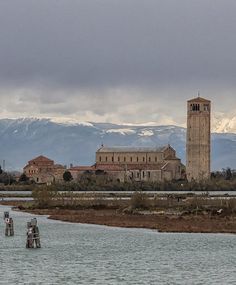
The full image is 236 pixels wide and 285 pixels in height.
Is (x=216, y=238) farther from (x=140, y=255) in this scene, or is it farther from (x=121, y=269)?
(x=121, y=269)

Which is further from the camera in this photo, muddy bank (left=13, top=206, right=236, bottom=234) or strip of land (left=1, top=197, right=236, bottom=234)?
strip of land (left=1, top=197, right=236, bottom=234)

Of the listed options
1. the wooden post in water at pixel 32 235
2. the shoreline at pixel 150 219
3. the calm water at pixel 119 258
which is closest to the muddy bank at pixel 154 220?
the shoreline at pixel 150 219

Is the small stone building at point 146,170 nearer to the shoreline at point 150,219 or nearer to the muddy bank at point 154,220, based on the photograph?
the shoreline at point 150,219

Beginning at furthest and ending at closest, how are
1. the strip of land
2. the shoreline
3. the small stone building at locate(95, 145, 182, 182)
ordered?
the small stone building at locate(95, 145, 182, 182) → the strip of land → the shoreline

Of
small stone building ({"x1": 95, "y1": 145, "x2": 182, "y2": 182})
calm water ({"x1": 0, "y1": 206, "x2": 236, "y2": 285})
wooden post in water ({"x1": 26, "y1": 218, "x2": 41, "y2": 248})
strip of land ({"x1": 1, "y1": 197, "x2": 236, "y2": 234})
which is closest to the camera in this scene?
calm water ({"x1": 0, "y1": 206, "x2": 236, "y2": 285})

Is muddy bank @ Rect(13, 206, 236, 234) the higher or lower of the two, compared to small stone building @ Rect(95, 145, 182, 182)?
lower

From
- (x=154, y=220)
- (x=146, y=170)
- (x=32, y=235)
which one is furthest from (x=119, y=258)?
(x=146, y=170)

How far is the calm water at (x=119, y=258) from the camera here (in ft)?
119

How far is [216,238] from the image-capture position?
53938mm

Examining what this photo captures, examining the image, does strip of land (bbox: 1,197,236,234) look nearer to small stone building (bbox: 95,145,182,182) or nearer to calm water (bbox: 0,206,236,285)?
calm water (bbox: 0,206,236,285)

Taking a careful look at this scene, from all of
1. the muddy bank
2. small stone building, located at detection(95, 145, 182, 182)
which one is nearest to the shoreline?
the muddy bank

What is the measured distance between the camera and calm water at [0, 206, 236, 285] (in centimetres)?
3631

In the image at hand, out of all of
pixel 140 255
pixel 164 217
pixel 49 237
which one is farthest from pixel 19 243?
pixel 164 217

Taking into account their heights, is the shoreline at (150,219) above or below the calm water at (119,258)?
above
